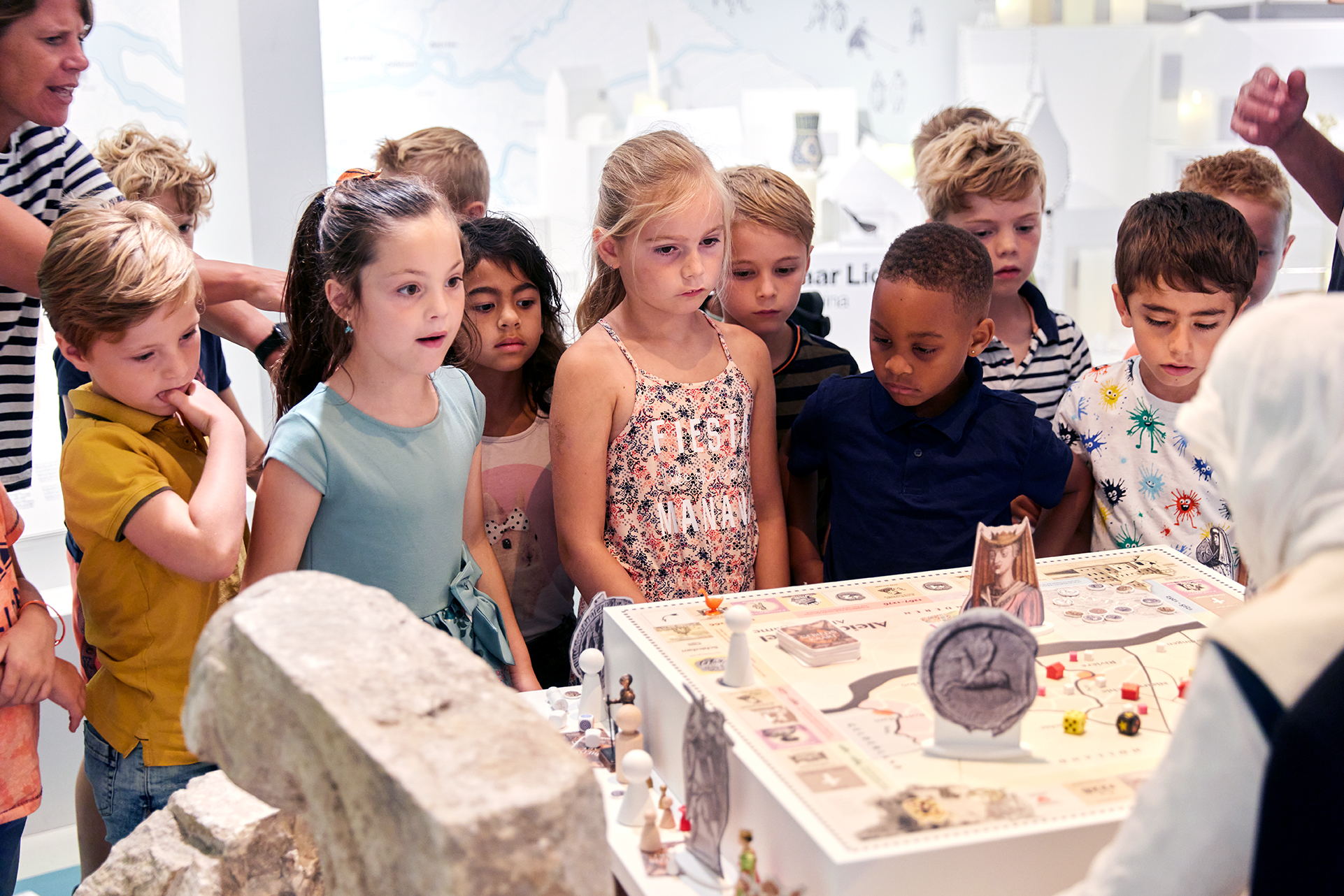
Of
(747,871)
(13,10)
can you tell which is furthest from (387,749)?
(13,10)

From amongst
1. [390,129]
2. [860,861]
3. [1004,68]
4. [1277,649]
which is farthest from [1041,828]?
[1004,68]

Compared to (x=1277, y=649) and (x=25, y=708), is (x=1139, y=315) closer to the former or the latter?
(x=1277, y=649)

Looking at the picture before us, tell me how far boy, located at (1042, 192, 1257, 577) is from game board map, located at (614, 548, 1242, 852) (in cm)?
23

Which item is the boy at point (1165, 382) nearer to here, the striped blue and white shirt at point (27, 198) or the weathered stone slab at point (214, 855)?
the weathered stone slab at point (214, 855)

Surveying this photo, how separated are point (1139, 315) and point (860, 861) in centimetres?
162

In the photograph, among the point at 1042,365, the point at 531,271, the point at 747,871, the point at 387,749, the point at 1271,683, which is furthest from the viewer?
the point at 1042,365

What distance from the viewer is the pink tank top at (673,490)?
2350mm

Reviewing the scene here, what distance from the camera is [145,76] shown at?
4.07 meters

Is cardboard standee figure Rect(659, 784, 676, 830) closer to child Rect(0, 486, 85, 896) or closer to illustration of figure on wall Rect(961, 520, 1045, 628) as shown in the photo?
illustration of figure on wall Rect(961, 520, 1045, 628)

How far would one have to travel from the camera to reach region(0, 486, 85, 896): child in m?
1.98

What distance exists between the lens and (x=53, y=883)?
3.04 meters

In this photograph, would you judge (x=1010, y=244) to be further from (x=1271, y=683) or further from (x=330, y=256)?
(x=1271, y=683)

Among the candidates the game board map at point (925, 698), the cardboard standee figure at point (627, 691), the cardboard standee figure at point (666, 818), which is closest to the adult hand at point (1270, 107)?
the game board map at point (925, 698)

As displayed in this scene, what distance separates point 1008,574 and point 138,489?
147 centimetres
